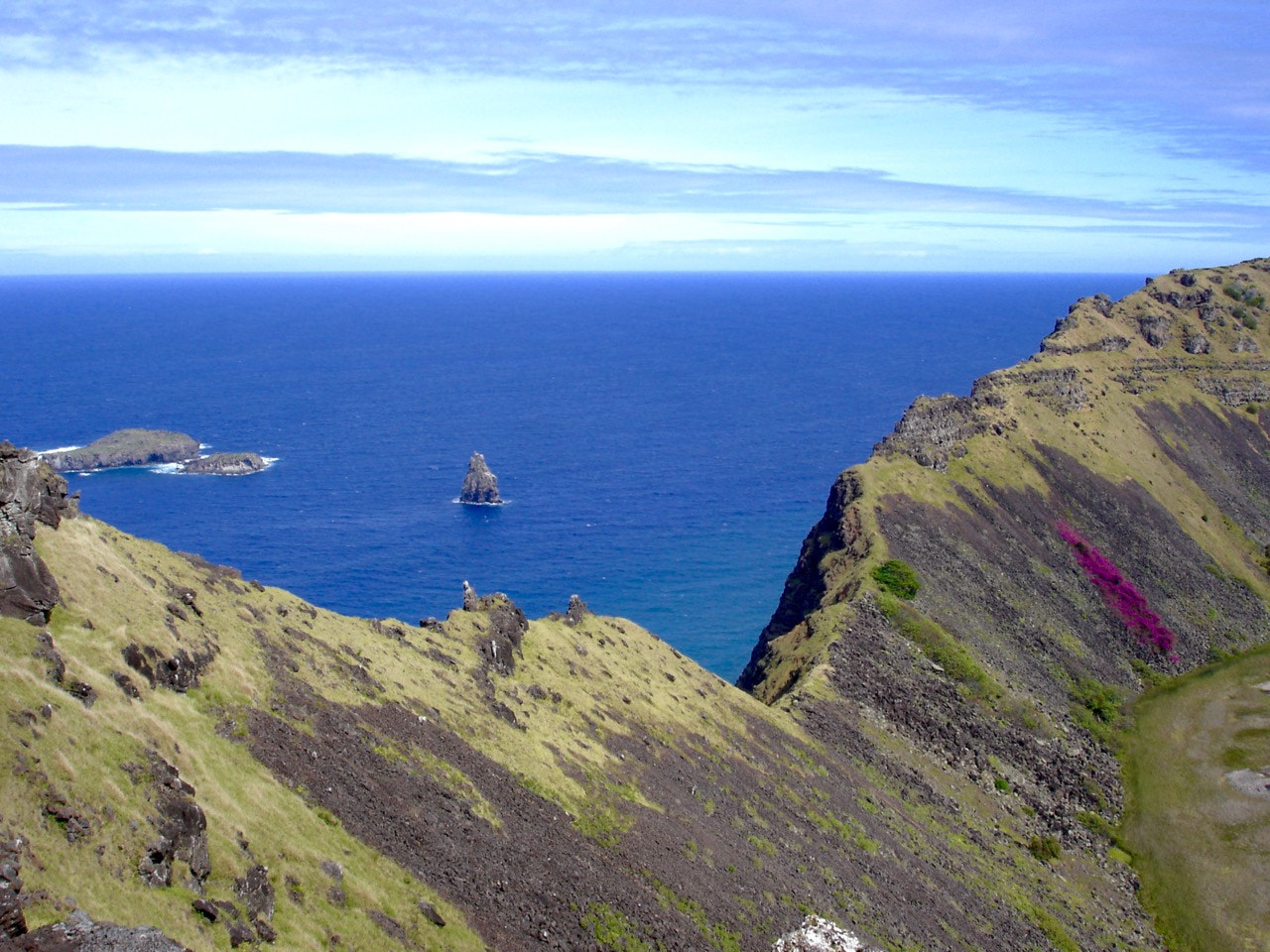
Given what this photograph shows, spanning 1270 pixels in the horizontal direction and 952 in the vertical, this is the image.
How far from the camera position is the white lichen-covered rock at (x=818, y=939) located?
57.3 meters

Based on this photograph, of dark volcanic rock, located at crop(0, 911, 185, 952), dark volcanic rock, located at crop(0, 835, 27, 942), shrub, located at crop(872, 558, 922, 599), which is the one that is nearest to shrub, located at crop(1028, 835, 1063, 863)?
shrub, located at crop(872, 558, 922, 599)

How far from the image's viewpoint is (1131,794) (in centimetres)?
9856

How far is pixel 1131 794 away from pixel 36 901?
94.1 meters

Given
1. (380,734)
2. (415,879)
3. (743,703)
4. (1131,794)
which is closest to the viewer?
(415,879)

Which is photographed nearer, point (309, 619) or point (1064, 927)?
point (309, 619)

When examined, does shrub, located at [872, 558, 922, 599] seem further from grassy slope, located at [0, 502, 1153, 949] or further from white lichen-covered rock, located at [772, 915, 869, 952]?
white lichen-covered rock, located at [772, 915, 869, 952]

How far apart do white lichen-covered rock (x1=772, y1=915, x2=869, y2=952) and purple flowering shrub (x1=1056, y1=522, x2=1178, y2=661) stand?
82491 mm

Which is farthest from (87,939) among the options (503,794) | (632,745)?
(632,745)

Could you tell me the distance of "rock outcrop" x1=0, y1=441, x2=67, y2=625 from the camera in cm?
4675

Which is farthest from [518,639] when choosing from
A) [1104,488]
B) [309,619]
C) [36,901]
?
[1104,488]

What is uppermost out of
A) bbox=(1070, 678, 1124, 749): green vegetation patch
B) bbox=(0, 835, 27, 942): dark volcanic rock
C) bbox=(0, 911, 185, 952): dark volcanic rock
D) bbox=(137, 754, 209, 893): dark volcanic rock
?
bbox=(0, 835, 27, 942): dark volcanic rock

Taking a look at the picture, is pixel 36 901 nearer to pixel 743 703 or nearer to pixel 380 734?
pixel 380 734

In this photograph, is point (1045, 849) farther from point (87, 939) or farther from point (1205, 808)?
point (87, 939)

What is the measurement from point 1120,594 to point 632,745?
84907 millimetres
